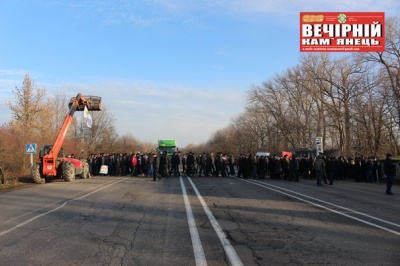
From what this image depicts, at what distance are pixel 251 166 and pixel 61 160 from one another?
41.2 feet

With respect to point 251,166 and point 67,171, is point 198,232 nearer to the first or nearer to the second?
point 67,171

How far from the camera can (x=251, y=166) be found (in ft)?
82.1

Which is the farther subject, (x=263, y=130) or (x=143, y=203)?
(x=263, y=130)

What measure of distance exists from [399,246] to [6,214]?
31.4 ft

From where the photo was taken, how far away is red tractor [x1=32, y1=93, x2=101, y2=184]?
66.7 ft

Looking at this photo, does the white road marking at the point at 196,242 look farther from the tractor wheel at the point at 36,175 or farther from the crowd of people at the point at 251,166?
the tractor wheel at the point at 36,175

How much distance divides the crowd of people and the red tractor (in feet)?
15.3

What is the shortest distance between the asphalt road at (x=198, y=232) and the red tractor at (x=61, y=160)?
832cm

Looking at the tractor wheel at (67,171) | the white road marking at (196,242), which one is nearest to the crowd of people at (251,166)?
the tractor wheel at (67,171)

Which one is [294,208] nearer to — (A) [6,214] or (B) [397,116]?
(A) [6,214]

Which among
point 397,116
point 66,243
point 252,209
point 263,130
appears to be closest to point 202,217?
point 252,209

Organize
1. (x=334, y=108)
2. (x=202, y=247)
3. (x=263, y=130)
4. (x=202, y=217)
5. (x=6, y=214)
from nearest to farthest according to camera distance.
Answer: (x=202, y=247) < (x=202, y=217) < (x=6, y=214) < (x=334, y=108) < (x=263, y=130)

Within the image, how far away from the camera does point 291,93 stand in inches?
2275

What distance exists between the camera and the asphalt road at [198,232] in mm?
5730
